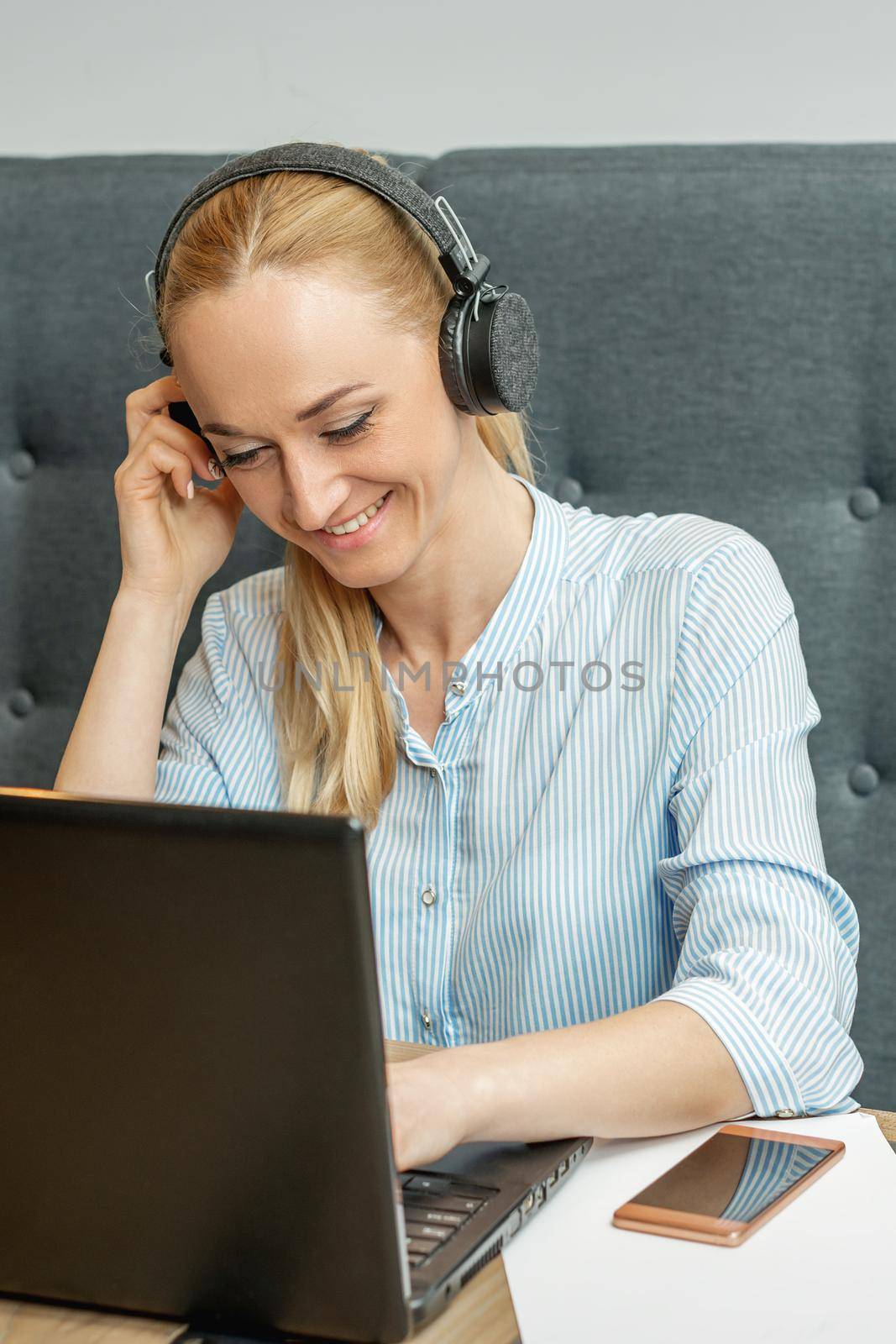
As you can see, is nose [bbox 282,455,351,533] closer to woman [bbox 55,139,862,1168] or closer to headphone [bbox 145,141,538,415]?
woman [bbox 55,139,862,1168]

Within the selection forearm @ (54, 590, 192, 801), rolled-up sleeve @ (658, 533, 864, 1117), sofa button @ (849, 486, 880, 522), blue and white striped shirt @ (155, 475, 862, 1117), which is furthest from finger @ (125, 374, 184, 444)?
sofa button @ (849, 486, 880, 522)

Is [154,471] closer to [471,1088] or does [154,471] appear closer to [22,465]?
[22,465]

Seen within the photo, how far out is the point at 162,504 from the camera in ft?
4.48

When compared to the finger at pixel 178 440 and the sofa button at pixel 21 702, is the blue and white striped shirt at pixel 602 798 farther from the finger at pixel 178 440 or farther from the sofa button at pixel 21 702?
the sofa button at pixel 21 702

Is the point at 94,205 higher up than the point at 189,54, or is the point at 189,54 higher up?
the point at 189,54

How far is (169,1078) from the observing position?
54cm

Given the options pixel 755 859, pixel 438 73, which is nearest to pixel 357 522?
pixel 755 859

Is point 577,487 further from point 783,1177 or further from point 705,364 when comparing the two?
point 783,1177

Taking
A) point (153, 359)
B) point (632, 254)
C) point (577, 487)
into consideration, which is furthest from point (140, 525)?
point (632, 254)

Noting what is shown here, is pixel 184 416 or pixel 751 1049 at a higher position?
pixel 184 416

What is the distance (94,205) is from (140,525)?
0.52m

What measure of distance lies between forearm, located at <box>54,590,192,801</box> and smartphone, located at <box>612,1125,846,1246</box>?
2.27 feet

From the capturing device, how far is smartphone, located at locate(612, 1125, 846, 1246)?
64 centimetres

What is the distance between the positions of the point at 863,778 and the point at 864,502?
294 mm
